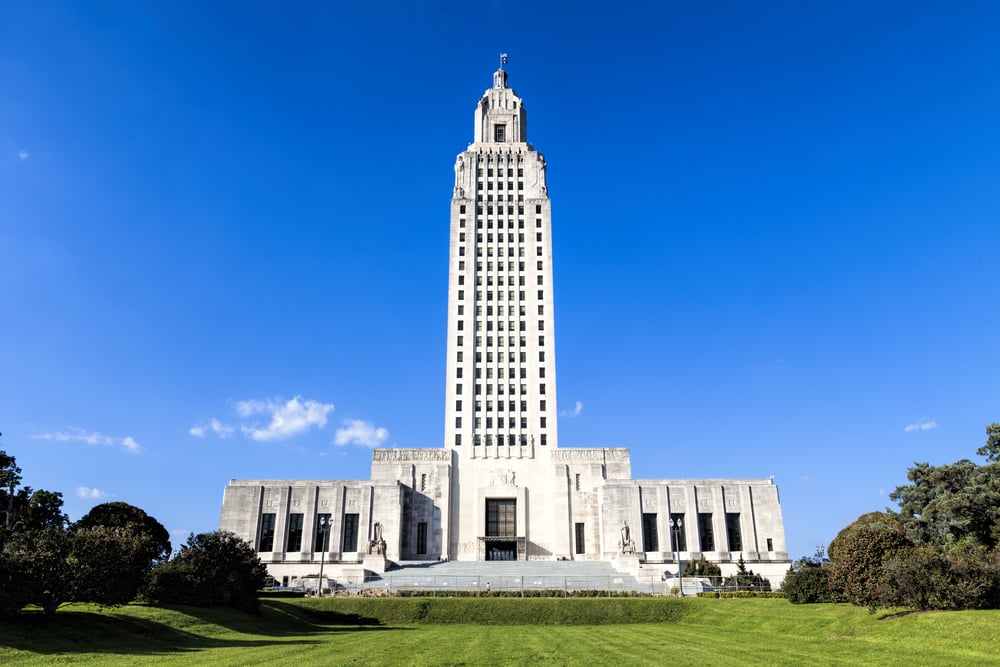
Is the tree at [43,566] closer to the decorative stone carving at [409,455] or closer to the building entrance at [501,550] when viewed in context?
the decorative stone carving at [409,455]

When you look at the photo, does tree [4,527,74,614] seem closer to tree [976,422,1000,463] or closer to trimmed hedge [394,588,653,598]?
trimmed hedge [394,588,653,598]

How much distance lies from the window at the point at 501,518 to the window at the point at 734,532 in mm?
22357

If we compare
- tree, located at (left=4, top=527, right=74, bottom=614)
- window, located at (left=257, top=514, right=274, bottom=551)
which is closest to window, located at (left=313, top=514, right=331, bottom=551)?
window, located at (left=257, top=514, right=274, bottom=551)

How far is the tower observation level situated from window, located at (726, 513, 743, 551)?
65.5 ft

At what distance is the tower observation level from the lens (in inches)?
3142

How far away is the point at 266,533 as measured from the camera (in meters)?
71.7

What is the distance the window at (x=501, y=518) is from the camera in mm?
75750

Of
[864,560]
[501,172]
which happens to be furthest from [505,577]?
[501,172]

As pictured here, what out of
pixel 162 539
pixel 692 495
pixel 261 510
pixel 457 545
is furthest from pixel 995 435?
pixel 162 539

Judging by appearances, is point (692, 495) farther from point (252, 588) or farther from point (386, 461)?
point (252, 588)

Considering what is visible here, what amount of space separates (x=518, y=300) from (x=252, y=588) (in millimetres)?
55158

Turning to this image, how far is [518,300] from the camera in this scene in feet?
280

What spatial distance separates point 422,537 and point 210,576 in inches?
1713

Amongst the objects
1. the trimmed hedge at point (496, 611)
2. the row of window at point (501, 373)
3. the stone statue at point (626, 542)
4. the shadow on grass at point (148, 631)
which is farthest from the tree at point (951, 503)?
the row of window at point (501, 373)
